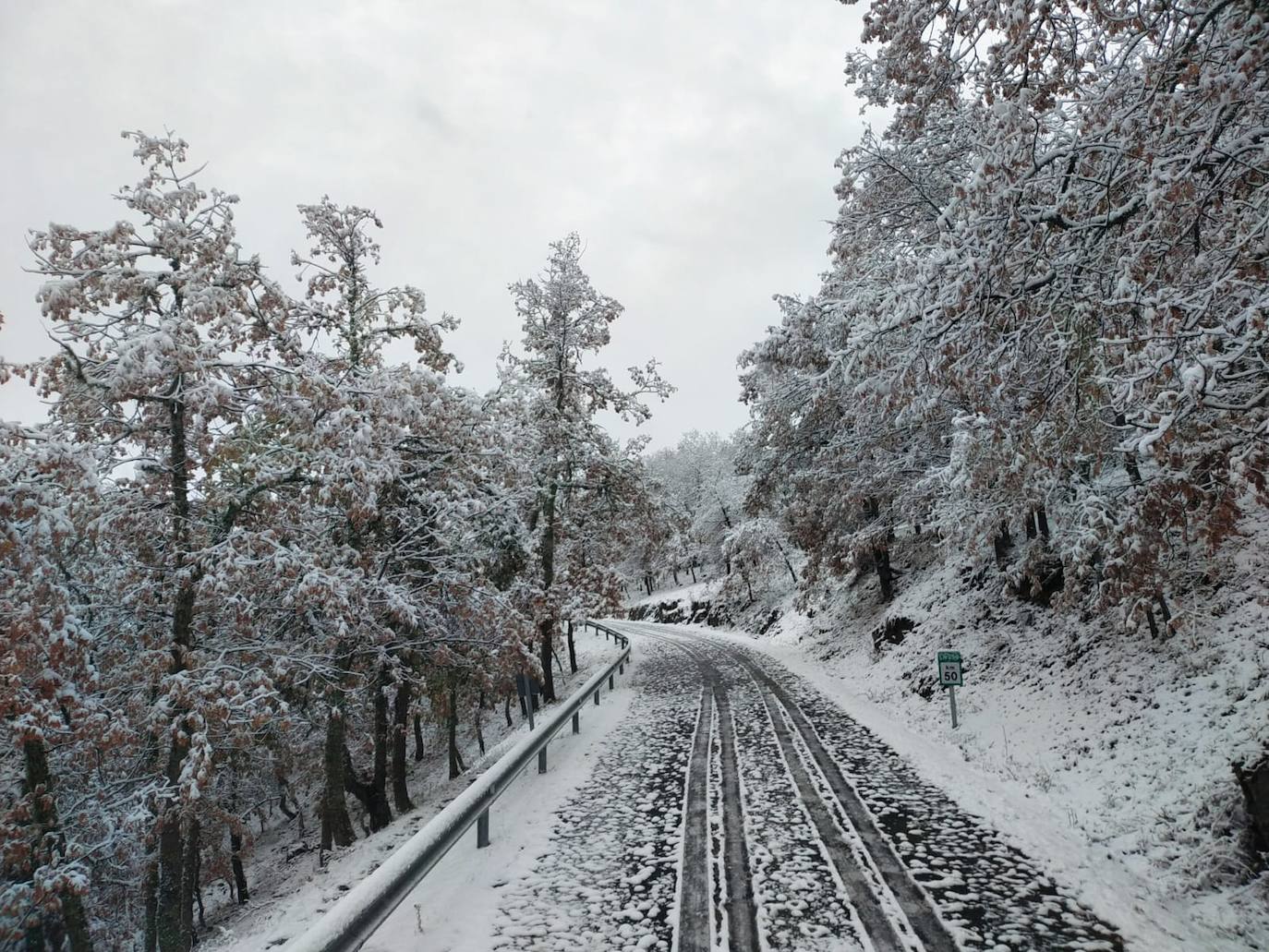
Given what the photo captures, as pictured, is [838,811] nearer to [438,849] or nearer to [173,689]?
[438,849]

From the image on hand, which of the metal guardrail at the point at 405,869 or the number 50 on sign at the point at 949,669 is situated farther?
the number 50 on sign at the point at 949,669

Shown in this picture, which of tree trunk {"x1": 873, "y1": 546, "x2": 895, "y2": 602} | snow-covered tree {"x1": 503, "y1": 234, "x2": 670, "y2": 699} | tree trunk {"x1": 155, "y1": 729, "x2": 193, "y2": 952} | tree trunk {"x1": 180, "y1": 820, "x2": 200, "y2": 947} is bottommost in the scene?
tree trunk {"x1": 180, "y1": 820, "x2": 200, "y2": 947}

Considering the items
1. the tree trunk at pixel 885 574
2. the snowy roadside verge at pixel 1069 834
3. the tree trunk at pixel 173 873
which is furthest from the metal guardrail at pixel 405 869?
the tree trunk at pixel 885 574

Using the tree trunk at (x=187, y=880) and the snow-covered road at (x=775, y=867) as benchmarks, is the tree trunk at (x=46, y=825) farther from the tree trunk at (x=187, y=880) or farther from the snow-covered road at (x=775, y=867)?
the snow-covered road at (x=775, y=867)

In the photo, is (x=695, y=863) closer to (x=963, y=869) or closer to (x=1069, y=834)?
(x=963, y=869)

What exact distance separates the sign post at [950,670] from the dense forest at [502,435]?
1.83 metres

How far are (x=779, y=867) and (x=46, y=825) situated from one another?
1105 centimetres

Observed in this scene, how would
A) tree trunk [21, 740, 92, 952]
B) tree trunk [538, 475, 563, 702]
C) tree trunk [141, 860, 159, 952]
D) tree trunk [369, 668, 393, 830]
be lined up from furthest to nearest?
tree trunk [538, 475, 563, 702]
tree trunk [141, 860, 159, 952]
tree trunk [369, 668, 393, 830]
tree trunk [21, 740, 92, 952]

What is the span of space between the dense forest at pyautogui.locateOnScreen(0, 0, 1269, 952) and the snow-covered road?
3.43 m

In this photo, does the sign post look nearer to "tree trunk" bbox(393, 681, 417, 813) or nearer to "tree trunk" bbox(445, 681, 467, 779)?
"tree trunk" bbox(445, 681, 467, 779)

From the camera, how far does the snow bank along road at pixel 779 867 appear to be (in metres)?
4.66

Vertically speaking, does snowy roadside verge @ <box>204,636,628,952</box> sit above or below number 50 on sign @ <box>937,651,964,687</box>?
below

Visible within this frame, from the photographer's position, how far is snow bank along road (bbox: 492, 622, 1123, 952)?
15.3ft

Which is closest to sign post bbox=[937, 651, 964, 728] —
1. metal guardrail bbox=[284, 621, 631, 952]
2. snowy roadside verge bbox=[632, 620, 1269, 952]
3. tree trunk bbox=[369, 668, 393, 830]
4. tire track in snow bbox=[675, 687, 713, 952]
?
snowy roadside verge bbox=[632, 620, 1269, 952]
